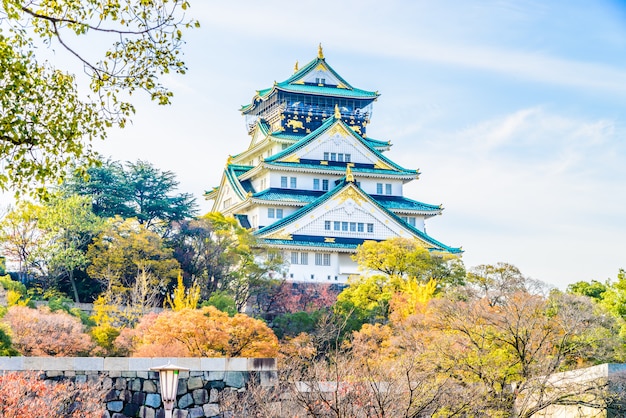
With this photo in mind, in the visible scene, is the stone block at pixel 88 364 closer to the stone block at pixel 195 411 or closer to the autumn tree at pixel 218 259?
the stone block at pixel 195 411

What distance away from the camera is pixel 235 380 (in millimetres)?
20219

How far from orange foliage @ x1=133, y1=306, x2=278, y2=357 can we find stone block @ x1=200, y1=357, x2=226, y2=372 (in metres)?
7.90

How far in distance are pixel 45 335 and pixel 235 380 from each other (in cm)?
1268

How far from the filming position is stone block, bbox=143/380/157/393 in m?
19.8

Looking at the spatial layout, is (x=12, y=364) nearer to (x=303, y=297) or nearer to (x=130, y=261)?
(x=130, y=261)

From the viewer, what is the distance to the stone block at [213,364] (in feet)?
65.7

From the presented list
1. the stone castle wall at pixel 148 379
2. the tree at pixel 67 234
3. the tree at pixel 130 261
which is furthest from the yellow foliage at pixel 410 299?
the stone castle wall at pixel 148 379

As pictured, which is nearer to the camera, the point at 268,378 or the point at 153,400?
the point at 153,400

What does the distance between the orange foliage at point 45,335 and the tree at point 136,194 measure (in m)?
14.2

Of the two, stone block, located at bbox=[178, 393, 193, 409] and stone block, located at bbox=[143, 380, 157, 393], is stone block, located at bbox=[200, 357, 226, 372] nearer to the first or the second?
stone block, located at bbox=[178, 393, 193, 409]

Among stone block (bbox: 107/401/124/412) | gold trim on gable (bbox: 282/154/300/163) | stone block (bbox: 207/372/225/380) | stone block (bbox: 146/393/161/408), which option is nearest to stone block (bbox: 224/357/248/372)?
stone block (bbox: 207/372/225/380)

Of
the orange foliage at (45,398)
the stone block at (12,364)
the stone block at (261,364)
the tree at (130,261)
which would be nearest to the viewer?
the orange foliage at (45,398)

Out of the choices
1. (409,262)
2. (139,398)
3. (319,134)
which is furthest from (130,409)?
(319,134)

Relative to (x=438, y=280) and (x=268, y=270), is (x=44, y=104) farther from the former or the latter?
(x=268, y=270)
